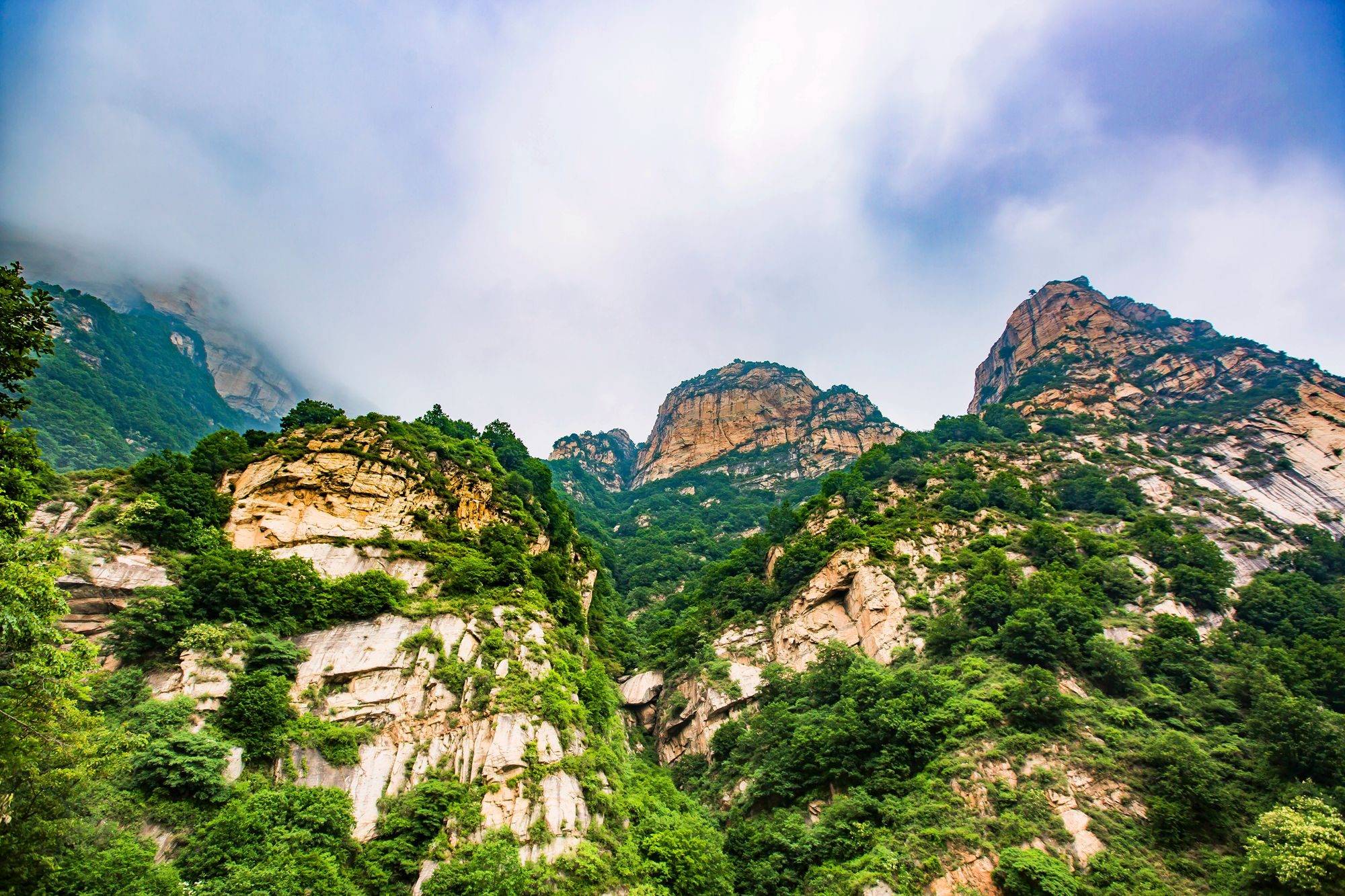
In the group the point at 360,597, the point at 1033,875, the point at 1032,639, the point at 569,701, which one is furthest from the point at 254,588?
the point at 1032,639

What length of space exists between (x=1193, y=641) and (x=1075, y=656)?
28.9ft

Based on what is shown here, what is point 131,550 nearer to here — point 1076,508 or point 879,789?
point 879,789

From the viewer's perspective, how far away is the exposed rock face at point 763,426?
117 meters

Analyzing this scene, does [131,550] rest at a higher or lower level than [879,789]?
higher

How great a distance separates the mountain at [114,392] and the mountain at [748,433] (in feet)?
249

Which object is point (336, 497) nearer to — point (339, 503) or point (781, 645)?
point (339, 503)

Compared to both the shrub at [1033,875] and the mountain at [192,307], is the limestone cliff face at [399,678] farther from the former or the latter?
the mountain at [192,307]

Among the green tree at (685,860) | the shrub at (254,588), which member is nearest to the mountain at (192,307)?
the shrub at (254,588)

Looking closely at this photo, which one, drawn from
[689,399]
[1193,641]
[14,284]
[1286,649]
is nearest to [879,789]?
[1193,641]

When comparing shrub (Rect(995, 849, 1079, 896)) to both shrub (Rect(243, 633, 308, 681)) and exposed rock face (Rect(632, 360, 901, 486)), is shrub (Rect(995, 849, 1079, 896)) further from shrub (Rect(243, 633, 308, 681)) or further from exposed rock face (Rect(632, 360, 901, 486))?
exposed rock face (Rect(632, 360, 901, 486))

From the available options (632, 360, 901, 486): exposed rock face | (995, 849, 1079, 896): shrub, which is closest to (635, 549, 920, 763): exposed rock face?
(995, 849, 1079, 896): shrub

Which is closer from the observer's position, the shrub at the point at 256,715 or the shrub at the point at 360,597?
the shrub at the point at 256,715

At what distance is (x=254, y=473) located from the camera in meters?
34.4

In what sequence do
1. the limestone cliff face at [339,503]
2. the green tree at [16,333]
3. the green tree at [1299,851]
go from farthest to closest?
the limestone cliff face at [339,503]
the green tree at [1299,851]
the green tree at [16,333]
